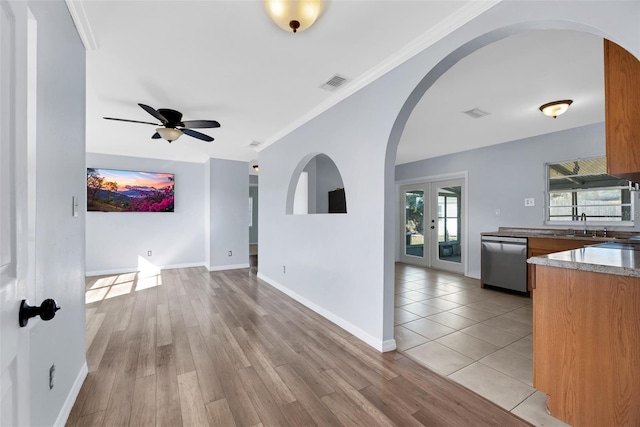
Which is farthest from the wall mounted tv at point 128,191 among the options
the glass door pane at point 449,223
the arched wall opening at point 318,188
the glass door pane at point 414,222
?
the glass door pane at point 449,223

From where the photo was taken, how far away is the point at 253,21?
195 centimetres

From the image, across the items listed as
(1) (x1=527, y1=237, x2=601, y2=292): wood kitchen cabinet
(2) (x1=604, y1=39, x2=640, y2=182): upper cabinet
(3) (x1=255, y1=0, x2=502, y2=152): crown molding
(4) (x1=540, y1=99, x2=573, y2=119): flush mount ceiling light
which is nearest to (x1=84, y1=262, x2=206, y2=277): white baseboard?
(3) (x1=255, y1=0, x2=502, y2=152): crown molding

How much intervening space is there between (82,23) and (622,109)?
11.1 feet

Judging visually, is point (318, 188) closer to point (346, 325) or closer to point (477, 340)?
point (346, 325)

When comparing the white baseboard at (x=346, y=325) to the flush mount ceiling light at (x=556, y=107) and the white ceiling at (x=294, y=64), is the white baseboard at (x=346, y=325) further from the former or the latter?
the flush mount ceiling light at (x=556, y=107)

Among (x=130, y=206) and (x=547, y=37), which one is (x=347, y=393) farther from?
(x=130, y=206)

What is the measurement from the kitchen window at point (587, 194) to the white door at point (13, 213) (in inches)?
221

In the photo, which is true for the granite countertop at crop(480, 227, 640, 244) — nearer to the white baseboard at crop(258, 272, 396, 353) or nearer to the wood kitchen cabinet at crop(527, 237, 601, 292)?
the wood kitchen cabinet at crop(527, 237, 601, 292)

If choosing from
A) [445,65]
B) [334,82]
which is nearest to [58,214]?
[334,82]

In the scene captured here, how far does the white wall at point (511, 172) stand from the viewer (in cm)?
422

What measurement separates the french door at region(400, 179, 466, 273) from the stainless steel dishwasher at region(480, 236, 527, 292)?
3.51 feet

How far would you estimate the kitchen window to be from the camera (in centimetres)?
389

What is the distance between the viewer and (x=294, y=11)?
1.71 m

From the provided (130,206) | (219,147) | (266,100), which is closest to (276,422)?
(266,100)
